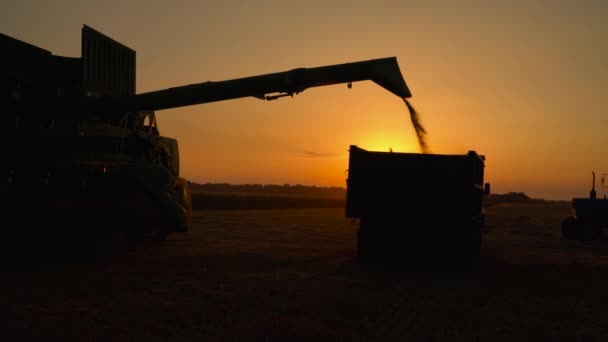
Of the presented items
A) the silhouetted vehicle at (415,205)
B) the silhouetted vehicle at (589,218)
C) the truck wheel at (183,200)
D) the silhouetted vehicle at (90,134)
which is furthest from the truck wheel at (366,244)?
the silhouetted vehicle at (589,218)

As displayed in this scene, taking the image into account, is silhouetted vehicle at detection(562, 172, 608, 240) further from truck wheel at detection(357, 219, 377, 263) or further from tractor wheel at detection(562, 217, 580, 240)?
truck wheel at detection(357, 219, 377, 263)

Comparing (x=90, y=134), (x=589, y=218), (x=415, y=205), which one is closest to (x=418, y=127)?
(x=415, y=205)

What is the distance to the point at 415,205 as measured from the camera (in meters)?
11.0

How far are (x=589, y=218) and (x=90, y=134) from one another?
17.0m

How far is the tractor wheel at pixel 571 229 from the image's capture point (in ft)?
63.7

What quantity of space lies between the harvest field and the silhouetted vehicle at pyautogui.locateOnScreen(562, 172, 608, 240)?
714cm

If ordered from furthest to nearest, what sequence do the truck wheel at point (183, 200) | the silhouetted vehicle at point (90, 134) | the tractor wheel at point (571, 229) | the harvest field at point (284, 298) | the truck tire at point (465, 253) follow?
the tractor wheel at point (571, 229)
the truck wheel at point (183, 200)
the truck tire at point (465, 253)
the silhouetted vehicle at point (90, 134)
the harvest field at point (284, 298)

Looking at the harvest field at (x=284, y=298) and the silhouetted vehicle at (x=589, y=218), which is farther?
the silhouetted vehicle at (x=589, y=218)

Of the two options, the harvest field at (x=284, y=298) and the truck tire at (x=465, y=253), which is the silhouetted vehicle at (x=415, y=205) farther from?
the harvest field at (x=284, y=298)

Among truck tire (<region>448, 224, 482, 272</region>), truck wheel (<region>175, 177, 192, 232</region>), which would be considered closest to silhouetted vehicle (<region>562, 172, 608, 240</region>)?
truck tire (<region>448, 224, 482, 272</region>)

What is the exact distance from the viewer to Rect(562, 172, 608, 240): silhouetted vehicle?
754 inches

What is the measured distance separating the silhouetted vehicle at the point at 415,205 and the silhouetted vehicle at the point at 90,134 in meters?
1.96

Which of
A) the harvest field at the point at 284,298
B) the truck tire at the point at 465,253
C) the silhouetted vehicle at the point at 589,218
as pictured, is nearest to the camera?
the harvest field at the point at 284,298

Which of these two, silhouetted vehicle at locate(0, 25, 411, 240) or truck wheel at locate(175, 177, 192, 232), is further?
truck wheel at locate(175, 177, 192, 232)
